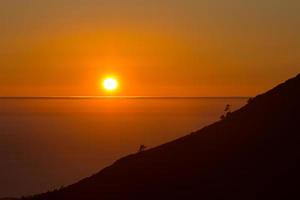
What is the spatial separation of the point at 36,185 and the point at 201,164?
47.9 meters

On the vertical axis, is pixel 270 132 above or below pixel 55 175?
below

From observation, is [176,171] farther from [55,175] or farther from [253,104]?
[55,175]

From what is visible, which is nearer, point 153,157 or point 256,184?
point 256,184

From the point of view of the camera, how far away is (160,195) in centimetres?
1958

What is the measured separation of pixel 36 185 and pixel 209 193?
49579mm

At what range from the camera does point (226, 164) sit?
19547mm

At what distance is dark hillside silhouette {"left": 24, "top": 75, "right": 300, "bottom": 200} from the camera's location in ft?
59.4

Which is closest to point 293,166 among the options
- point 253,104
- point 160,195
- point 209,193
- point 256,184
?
point 256,184

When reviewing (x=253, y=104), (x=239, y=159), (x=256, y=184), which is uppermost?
(x=253, y=104)

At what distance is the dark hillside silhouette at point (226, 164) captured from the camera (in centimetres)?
1811

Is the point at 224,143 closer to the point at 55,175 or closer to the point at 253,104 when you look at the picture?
the point at 253,104

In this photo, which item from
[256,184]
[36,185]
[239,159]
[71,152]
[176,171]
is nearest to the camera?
[256,184]

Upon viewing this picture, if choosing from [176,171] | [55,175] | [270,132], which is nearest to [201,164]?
[176,171]

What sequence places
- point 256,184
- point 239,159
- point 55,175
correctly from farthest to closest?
point 55,175, point 239,159, point 256,184
